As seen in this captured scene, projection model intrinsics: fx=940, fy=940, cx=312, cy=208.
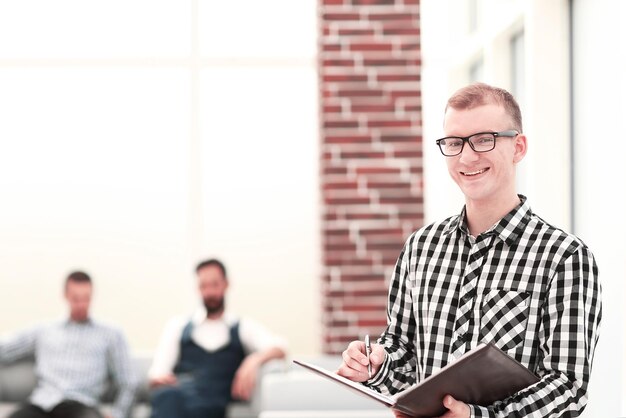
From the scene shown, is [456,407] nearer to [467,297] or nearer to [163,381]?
[467,297]

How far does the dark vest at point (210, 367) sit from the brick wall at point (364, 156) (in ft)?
1.85

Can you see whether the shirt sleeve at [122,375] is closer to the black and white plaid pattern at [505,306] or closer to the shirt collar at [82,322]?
the shirt collar at [82,322]

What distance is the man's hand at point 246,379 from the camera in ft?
18.0

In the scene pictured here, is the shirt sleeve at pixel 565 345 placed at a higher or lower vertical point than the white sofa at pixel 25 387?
higher

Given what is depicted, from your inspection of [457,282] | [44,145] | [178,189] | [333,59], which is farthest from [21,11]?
[457,282]

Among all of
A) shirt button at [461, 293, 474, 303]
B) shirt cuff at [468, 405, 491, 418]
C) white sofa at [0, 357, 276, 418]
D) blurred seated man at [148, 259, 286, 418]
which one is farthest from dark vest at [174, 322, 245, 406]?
shirt cuff at [468, 405, 491, 418]

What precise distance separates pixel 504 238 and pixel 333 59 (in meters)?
3.88

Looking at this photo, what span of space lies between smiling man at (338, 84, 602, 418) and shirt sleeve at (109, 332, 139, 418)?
369 centimetres

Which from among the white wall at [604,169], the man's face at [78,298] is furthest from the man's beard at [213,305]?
the white wall at [604,169]

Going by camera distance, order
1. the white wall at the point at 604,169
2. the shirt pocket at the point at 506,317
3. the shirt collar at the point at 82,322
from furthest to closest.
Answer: the shirt collar at the point at 82,322, the white wall at the point at 604,169, the shirt pocket at the point at 506,317

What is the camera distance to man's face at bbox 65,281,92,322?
227 inches

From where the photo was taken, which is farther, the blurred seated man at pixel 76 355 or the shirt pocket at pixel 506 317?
the blurred seated man at pixel 76 355

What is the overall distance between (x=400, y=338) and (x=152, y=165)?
5.57 meters

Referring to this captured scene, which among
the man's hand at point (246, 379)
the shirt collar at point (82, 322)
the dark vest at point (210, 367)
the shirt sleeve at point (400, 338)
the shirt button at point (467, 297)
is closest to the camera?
the shirt button at point (467, 297)
